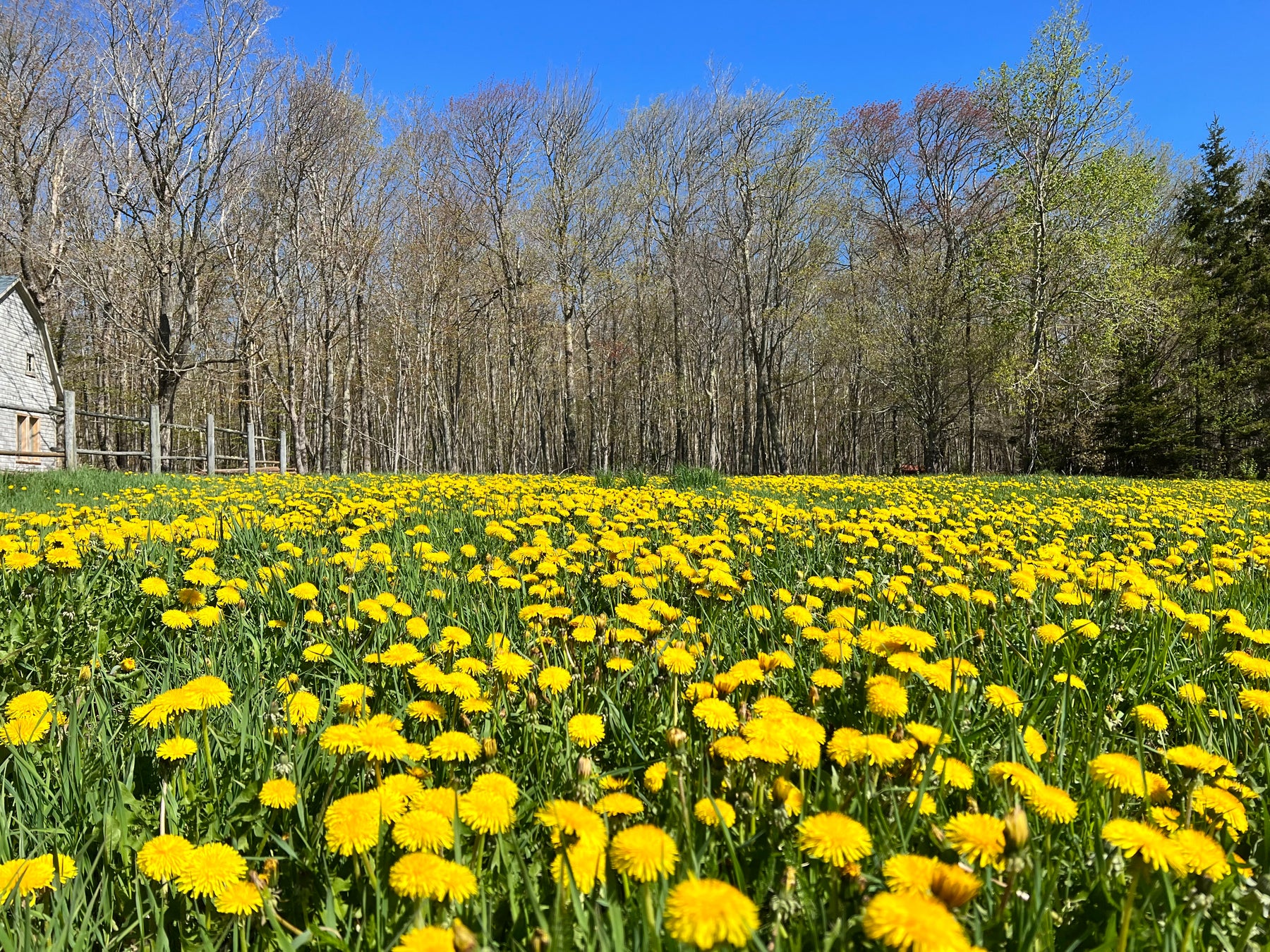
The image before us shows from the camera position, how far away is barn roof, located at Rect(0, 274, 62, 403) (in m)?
20.1

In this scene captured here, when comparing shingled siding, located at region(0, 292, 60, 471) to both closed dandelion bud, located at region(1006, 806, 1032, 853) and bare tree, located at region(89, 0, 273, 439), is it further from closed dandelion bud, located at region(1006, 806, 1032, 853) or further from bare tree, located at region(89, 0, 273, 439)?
closed dandelion bud, located at region(1006, 806, 1032, 853)

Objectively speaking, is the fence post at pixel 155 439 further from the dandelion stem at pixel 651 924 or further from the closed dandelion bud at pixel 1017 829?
the closed dandelion bud at pixel 1017 829

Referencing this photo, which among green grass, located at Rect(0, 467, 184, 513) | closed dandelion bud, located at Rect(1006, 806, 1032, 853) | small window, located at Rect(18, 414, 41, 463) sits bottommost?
A: closed dandelion bud, located at Rect(1006, 806, 1032, 853)

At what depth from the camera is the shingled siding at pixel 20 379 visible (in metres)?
19.5

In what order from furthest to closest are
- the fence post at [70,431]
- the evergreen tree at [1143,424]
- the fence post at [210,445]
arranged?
1. the evergreen tree at [1143,424]
2. the fence post at [210,445]
3. the fence post at [70,431]

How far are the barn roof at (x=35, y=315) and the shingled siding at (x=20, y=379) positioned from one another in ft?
0.38

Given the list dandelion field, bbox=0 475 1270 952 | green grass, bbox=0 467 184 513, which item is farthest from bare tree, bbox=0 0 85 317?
dandelion field, bbox=0 475 1270 952

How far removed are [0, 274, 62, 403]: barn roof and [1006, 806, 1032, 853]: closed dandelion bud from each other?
27883 mm

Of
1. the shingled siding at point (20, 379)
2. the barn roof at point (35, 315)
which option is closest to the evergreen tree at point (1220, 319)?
the shingled siding at point (20, 379)

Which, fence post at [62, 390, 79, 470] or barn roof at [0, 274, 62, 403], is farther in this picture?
barn roof at [0, 274, 62, 403]

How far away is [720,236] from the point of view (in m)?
24.3

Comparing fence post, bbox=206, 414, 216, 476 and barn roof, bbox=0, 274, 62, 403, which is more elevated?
barn roof, bbox=0, 274, 62, 403

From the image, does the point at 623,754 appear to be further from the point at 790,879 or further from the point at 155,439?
the point at 155,439

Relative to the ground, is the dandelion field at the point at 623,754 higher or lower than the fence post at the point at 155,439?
lower
